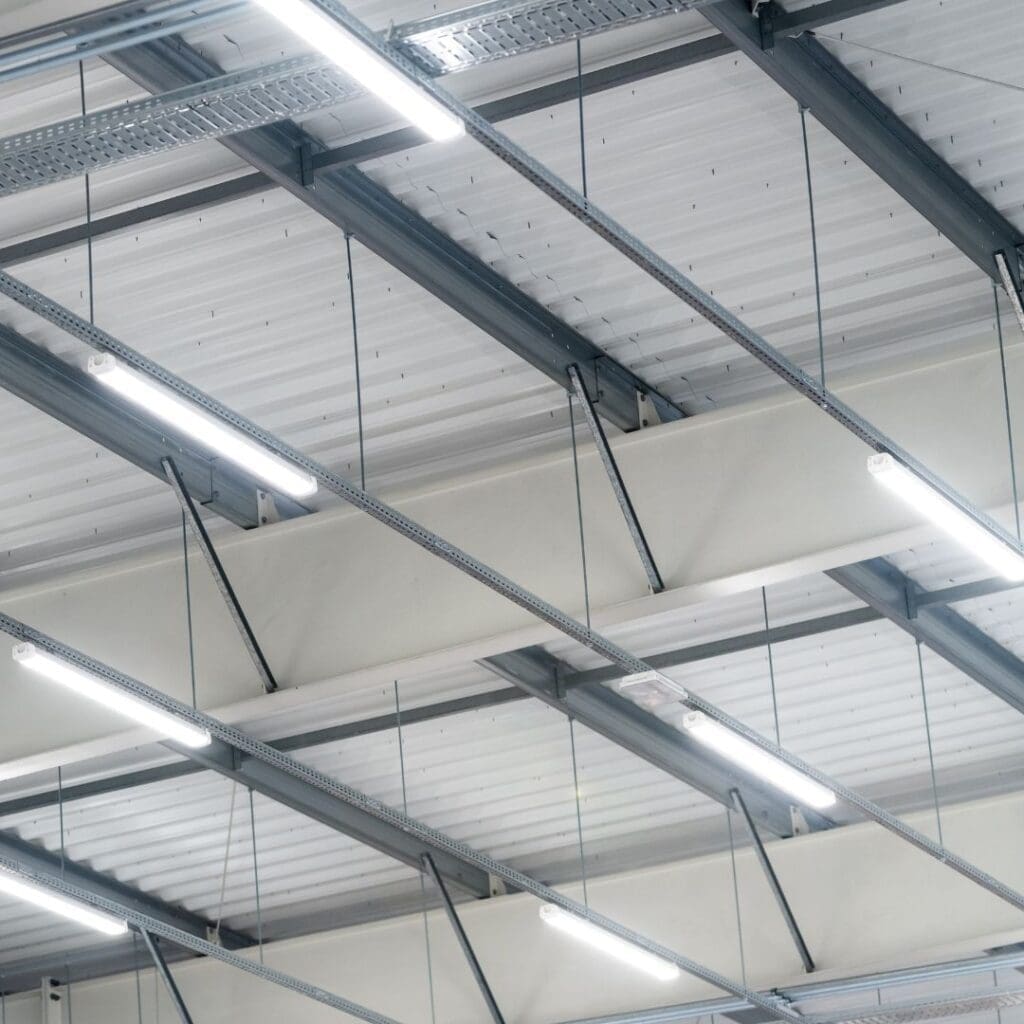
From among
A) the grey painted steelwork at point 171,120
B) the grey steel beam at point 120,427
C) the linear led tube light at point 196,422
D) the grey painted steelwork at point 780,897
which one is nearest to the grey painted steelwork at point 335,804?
the grey painted steelwork at point 780,897

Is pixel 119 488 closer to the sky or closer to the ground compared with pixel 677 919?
closer to the sky

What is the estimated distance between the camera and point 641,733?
17656 millimetres

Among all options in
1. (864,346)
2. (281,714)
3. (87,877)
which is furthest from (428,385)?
(87,877)

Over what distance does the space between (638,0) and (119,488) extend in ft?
24.1

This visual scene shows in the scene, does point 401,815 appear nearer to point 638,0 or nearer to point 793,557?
point 793,557

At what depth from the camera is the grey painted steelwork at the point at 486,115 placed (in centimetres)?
1117

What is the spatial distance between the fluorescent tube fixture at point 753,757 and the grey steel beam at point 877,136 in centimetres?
327

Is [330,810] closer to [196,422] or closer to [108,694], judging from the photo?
[108,694]

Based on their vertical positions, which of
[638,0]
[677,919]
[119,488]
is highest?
[119,488]

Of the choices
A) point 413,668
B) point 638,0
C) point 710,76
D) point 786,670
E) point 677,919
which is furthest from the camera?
point 677,919

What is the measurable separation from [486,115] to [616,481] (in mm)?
2812

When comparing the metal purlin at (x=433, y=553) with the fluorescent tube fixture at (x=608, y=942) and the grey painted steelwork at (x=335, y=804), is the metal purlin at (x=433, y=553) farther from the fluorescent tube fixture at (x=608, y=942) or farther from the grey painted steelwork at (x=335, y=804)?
the fluorescent tube fixture at (x=608, y=942)

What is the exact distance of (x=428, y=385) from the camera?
547 inches

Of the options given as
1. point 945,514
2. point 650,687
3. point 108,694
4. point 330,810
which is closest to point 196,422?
point 108,694
